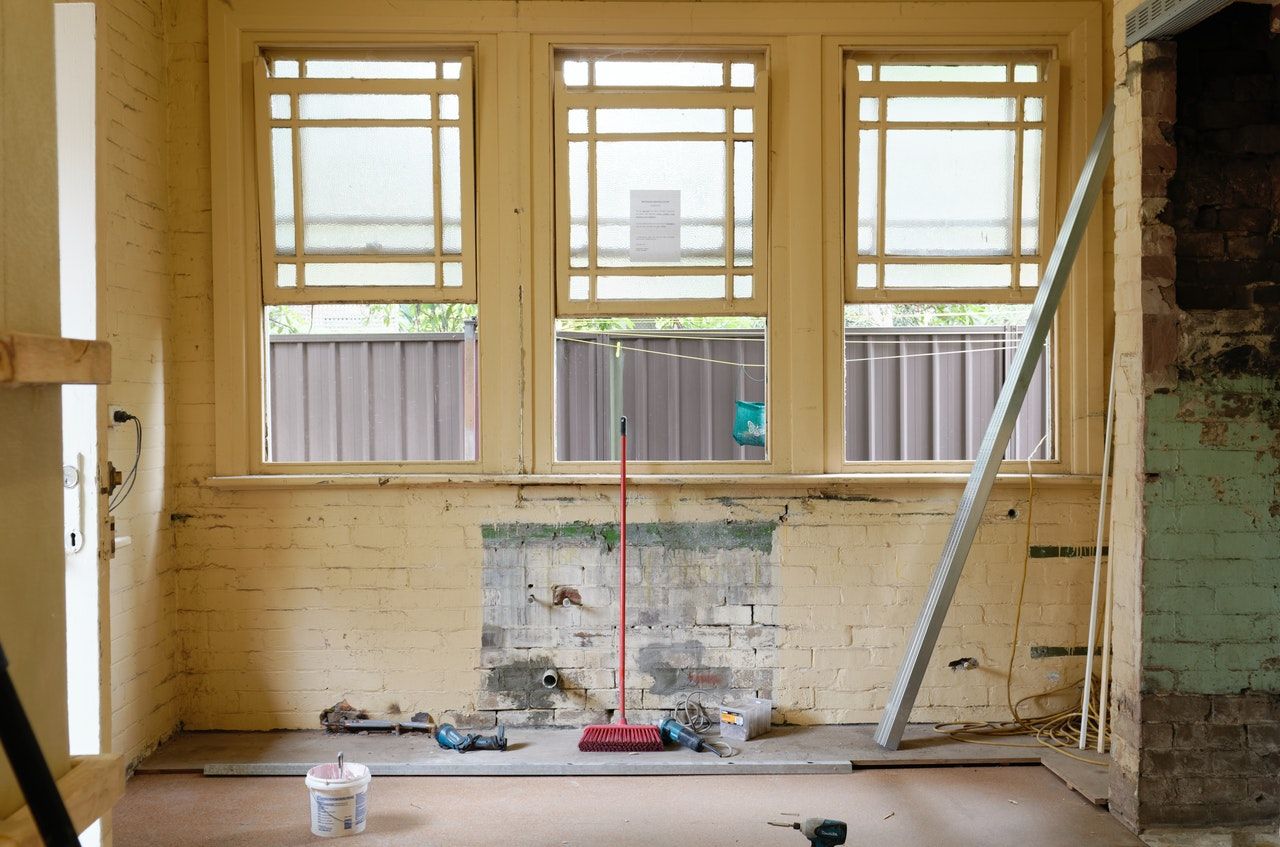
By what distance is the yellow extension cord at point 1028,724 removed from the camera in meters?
3.97

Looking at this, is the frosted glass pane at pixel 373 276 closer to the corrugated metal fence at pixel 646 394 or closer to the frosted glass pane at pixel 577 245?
the corrugated metal fence at pixel 646 394

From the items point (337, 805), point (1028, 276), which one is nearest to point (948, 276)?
point (1028, 276)

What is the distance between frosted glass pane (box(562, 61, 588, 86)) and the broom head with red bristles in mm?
2570

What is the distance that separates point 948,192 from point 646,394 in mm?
1533

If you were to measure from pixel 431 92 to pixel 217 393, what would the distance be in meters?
1.49

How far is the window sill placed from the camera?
13.4 feet

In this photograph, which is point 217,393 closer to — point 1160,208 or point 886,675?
point 886,675

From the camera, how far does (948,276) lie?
4.23 metres

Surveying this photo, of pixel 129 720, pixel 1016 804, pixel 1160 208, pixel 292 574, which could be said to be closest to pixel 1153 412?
pixel 1160 208

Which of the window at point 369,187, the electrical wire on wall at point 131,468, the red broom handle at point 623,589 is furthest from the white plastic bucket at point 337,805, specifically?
the window at point 369,187

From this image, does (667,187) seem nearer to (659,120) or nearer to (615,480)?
(659,120)

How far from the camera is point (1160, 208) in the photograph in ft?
10.4

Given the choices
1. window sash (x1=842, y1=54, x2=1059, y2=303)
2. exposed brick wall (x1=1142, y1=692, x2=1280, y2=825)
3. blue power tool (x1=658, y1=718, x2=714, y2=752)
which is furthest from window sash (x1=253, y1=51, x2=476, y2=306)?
exposed brick wall (x1=1142, y1=692, x2=1280, y2=825)

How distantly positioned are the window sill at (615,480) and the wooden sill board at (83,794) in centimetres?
273
